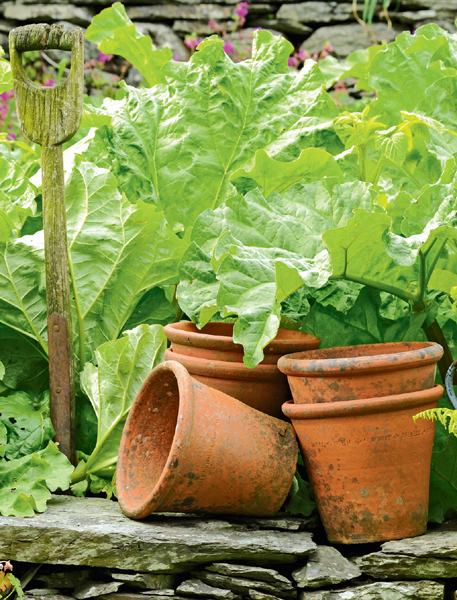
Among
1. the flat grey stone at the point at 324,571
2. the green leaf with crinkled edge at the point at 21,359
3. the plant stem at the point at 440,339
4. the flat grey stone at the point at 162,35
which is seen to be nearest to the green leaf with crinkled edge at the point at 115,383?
the green leaf with crinkled edge at the point at 21,359

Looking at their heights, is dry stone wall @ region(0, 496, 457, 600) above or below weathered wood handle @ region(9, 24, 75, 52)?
below

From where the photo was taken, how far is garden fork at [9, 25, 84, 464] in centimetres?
161

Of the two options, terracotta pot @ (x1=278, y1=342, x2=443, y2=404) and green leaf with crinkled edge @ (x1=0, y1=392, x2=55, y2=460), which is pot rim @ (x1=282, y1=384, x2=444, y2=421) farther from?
green leaf with crinkled edge @ (x1=0, y1=392, x2=55, y2=460)

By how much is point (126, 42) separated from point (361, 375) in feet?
4.85

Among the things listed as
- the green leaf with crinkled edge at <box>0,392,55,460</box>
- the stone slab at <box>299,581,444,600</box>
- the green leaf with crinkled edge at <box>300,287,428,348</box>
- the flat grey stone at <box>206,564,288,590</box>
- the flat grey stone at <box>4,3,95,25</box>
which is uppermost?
the flat grey stone at <box>4,3,95,25</box>

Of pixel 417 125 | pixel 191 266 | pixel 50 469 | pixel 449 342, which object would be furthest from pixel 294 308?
pixel 50 469

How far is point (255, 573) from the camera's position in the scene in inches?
53.8

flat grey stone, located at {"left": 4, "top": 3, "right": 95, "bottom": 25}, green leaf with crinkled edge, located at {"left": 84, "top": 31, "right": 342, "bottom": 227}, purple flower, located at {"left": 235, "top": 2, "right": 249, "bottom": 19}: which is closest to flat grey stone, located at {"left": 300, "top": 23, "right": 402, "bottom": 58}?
purple flower, located at {"left": 235, "top": 2, "right": 249, "bottom": 19}

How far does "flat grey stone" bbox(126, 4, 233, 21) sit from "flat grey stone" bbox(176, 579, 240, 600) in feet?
13.5

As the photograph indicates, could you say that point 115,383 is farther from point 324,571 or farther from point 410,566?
point 410,566

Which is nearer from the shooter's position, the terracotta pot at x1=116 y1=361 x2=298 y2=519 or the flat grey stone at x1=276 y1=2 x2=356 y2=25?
the terracotta pot at x1=116 y1=361 x2=298 y2=519

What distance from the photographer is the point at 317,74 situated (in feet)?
6.59

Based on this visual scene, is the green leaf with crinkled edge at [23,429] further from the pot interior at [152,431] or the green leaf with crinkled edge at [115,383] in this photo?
the pot interior at [152,431]

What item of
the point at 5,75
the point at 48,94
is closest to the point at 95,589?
the point at 48,94
